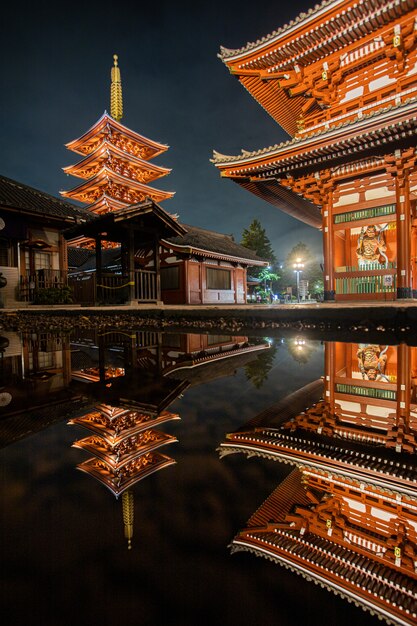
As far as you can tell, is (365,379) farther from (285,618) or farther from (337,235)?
(337,235)

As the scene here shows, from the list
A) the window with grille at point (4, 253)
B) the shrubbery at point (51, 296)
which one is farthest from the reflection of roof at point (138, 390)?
the window with grille at point (4, 253)

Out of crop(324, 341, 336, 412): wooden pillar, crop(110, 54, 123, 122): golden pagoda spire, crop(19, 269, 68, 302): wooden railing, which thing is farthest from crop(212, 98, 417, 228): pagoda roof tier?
crop(110, 54, 123, 122): golden pagoda spire

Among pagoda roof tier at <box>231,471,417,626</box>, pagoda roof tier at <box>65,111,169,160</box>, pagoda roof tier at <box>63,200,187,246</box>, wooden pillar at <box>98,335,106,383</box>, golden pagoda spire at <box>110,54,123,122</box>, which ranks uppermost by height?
golden pagoda spire at <box>110,54,123,122</box>

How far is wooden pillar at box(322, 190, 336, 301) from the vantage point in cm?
1097

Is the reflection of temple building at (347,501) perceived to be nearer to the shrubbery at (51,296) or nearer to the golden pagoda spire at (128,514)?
the golden pagoda spire at (128,514)

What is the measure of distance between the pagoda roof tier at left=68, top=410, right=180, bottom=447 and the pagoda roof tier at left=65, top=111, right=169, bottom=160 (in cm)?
2497

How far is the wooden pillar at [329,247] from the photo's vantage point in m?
11.0

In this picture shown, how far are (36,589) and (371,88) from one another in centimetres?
1331

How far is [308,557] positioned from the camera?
3.13 feet

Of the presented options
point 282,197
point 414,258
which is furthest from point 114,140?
point 414,258

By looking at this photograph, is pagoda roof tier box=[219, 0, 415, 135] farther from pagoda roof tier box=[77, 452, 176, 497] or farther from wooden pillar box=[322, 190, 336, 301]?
pagoda roof tier box=[77, 452, 176, 497]

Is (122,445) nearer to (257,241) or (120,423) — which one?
(120,423)

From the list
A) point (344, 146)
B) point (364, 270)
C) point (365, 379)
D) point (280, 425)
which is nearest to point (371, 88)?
point (344, 146)

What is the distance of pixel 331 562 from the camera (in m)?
0.97
